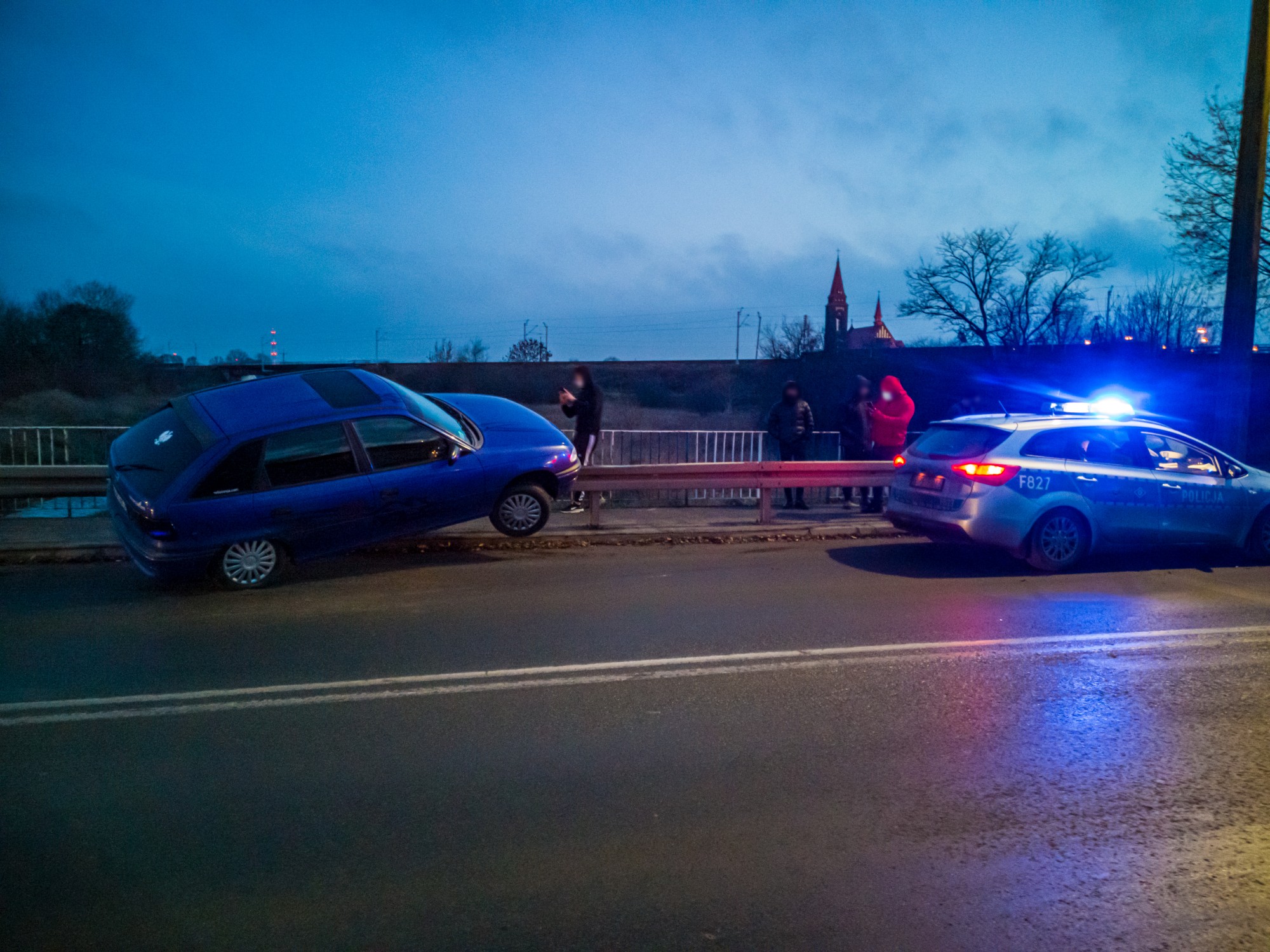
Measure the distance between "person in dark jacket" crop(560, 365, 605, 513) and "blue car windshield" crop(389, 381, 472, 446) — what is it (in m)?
3.52

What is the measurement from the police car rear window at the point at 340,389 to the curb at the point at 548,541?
1513mm

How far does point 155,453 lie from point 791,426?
29.2ft

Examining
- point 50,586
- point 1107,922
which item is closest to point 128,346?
point 50,586

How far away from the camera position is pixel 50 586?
8305 millimetres

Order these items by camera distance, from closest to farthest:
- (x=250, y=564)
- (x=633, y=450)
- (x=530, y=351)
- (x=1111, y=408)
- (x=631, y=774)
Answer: (x=631, y=774), (x=250, y=564), (x=1111, y=408), (x=633, y=450), (x=530, y=351)

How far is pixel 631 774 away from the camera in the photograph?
4328 millimetres

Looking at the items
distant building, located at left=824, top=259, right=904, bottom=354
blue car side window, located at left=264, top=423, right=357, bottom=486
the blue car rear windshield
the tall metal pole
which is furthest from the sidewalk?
distant building, located at left=824, top=259, right=904, bottom=354

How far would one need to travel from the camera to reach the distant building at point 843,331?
44.3m

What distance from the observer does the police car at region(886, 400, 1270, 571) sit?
29.7ft

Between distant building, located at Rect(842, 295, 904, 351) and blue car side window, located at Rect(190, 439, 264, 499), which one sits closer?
blue car side window, located at Rect(190, 439, 264, 499)

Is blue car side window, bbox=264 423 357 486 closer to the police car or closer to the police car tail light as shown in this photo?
the police car

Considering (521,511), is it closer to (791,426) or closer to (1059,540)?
(1059,540)

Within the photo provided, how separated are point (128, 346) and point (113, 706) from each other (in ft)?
98.1

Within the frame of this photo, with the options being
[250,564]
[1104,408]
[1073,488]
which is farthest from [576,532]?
[1104,408]
